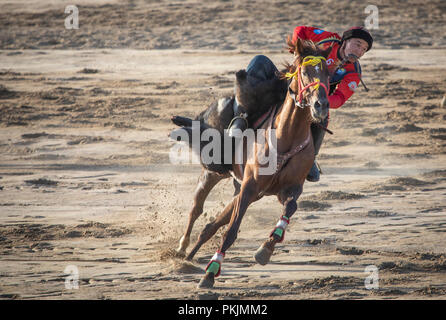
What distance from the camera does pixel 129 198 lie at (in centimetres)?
1092

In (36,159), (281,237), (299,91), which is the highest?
(299,91)

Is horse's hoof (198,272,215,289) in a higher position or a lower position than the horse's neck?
lower

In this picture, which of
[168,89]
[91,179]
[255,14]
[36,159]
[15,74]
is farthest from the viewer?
[255,14]

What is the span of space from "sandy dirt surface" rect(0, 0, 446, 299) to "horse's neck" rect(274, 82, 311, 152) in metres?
1.42

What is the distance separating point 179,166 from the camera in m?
12.6

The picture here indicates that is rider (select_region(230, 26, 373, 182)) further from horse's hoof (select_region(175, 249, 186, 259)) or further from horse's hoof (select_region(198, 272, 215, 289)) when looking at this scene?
horse's hoof (select_region(175, 249, 186, 259))

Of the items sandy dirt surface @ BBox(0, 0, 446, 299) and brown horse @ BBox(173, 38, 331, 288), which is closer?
brown horse @ BBox(173, 38, 331, 288)

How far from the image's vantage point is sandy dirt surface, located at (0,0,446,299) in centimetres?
771

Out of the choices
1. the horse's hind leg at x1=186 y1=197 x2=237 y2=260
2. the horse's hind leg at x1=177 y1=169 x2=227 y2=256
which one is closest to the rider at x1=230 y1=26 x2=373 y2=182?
the horse's hind leg at x1=186 y1=197 x2=237 y2=260

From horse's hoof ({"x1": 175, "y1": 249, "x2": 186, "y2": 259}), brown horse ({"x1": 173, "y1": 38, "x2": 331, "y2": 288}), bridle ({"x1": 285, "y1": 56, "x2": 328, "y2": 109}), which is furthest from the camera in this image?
horse's hoof ({"x1": 175, "y1": 249, "x2": 186, "y2": 259})

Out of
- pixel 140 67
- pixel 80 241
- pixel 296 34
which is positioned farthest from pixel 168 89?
pixel 296 34

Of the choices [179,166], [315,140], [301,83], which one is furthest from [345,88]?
[179,166]

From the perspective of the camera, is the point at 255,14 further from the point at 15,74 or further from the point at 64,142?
the point at 64,142

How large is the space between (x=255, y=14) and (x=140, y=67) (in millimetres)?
5542
